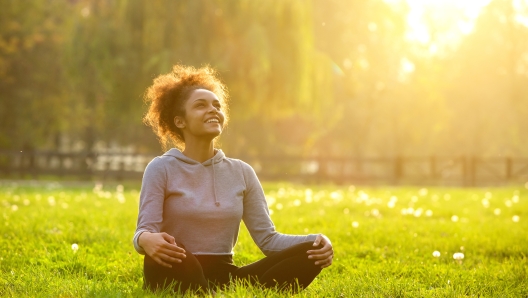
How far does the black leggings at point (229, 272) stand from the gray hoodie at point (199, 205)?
3.7 inches

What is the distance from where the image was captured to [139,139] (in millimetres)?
30547

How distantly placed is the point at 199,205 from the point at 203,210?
36 mm

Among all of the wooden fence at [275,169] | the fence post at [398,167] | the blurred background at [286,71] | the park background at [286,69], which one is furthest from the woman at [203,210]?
the fence post at [398,167]

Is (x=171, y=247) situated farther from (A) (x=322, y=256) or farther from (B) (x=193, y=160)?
(A) (x=322, y=256)

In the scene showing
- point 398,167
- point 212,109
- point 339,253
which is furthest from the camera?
point 398,167

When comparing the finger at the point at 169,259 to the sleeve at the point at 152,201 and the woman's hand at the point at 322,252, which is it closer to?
the sleeve at the point at 152,201

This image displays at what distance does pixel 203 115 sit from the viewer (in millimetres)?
3568

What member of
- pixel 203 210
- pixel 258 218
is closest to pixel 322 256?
pixel 258 218

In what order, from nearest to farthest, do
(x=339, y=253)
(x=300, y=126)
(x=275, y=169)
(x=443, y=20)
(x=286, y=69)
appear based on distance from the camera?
(x=339, y=253) < (x=286, y=69) < (x=275, y=169) < (x=300, y=126) < (x=443, y=20)

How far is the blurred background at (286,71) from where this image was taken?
1875 centimetres

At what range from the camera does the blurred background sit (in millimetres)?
18750

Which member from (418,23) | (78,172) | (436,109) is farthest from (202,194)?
(418,23)

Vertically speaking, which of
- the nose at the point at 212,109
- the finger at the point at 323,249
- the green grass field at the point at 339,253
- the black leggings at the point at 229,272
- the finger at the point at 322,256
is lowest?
the green grass field at the point at 339,253

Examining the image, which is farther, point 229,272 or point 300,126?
point 300,126
